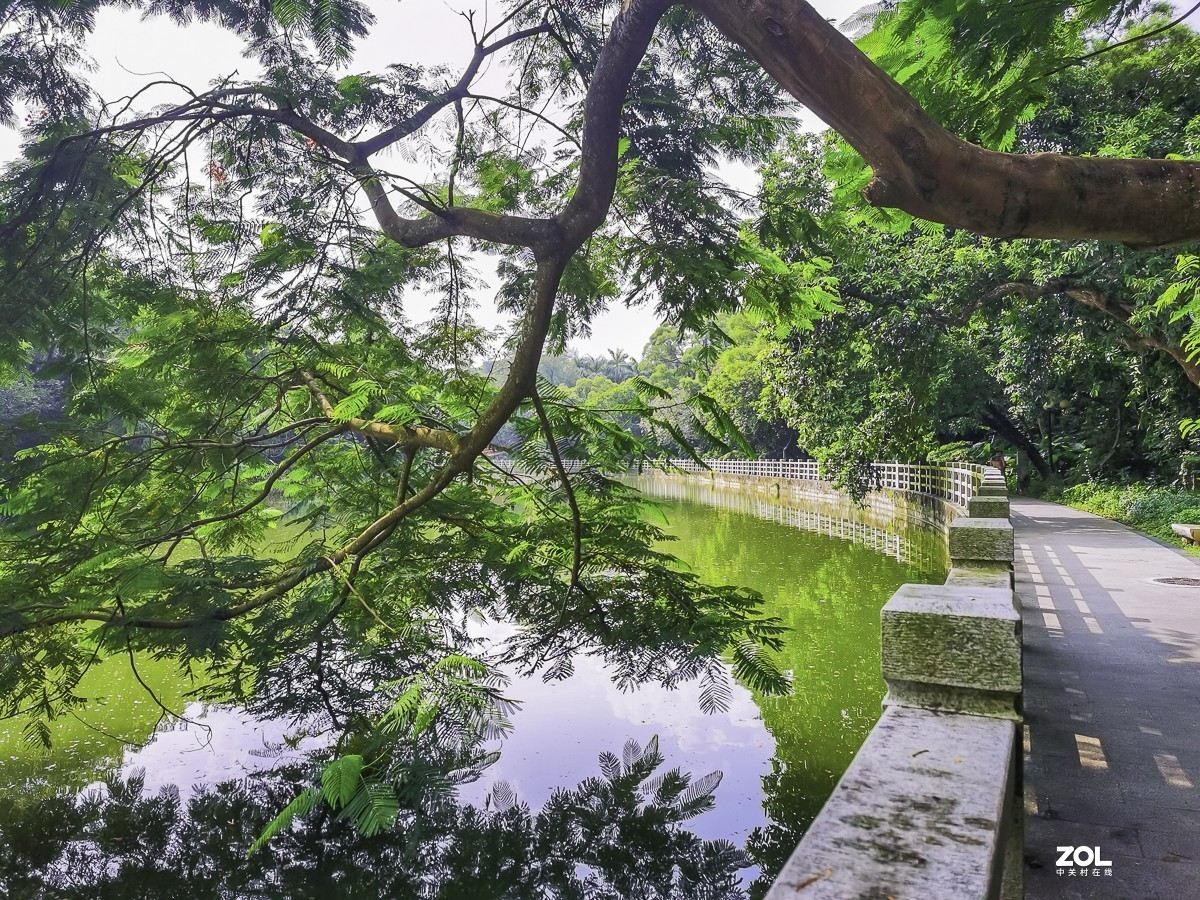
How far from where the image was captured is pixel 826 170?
3594mm

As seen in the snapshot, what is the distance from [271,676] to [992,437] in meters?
29.2

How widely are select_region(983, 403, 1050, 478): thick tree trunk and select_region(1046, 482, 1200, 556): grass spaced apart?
544cm

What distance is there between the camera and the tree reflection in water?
13.6ft

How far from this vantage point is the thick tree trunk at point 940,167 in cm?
221

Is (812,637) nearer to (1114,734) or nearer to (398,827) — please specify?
(1114,734)

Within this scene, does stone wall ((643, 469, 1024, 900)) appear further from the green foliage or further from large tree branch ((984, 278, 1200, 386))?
large tree branch ((984, 278, 1200, 386))

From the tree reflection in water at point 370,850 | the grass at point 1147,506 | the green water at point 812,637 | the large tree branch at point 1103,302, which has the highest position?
the large tree branch at point 1103,302

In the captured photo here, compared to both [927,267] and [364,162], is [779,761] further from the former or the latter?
[927,267]

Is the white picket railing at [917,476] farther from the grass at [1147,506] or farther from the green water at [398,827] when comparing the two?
the grass at [1147,506]

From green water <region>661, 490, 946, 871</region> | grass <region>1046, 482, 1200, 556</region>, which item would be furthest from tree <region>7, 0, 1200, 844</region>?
grass <region>1046, 482, 1200, 556</region>

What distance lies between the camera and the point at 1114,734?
398 centimetres

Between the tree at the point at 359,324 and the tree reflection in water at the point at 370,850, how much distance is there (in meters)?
0.84

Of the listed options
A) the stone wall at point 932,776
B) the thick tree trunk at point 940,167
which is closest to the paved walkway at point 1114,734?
the stone wall at point 932,776

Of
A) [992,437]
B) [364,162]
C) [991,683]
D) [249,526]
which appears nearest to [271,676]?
[249,526]
